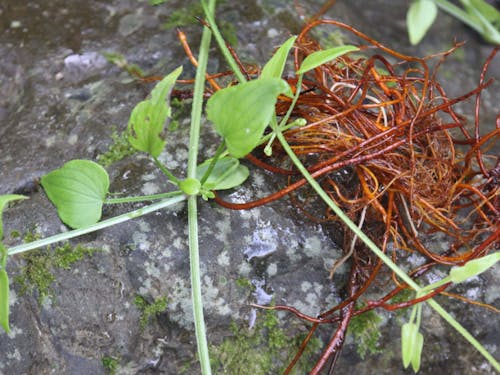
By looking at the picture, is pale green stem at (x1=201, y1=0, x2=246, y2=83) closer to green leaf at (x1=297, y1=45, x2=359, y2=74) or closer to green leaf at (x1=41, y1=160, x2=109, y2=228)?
green leaf at (x1=297, y1=45, x2=359, y2=74)

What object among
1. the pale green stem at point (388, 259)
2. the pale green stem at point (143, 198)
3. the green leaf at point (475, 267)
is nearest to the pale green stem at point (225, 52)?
the pale green stem at point (388, 259)

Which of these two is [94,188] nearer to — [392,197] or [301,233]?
[301,233]

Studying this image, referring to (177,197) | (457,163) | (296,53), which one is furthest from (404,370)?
(296,53)

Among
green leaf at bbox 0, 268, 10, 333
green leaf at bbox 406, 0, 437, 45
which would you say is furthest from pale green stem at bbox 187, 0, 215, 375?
green leaf at bbox 406, 0, 437, 45

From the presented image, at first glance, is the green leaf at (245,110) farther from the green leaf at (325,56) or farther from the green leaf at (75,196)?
the green leaf at (75,196)

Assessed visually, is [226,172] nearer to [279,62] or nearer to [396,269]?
[279,62]

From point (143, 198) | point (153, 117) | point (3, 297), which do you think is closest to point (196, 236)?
point (143, 198)
